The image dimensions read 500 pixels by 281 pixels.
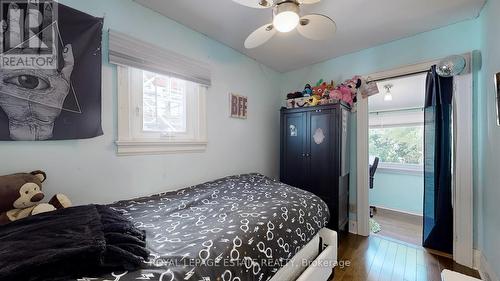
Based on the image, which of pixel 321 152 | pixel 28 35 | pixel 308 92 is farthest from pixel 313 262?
pixel 28 35

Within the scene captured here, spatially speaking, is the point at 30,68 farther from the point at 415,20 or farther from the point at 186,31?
the point at 415,20

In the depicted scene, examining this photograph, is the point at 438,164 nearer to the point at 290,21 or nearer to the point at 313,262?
the point at 313,262

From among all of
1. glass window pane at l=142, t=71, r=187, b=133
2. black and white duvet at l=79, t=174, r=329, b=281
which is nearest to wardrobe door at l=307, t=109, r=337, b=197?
black and white duvet at l=79, t=174, r=329, b=281

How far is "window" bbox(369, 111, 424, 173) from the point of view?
387 centimetres

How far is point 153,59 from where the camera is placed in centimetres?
175

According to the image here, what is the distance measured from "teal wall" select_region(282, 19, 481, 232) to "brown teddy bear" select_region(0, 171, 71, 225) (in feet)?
9.64

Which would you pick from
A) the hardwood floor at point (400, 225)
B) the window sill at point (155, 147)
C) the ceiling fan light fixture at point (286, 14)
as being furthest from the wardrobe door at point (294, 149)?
the ceiling fan light fixture at point (286, 14)

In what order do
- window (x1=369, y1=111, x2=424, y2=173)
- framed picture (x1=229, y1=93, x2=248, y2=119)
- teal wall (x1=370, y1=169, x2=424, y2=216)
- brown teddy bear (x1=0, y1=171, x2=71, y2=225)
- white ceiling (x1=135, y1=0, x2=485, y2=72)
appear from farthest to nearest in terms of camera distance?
window (x1=369, y1=111, x2=424, y2=173), teal wall (x1=370, y1=169, x2=424, y2=216), framed picture (x1=229, y1=93, x2=248, y2=119), white ceiling (x1=135, y1=0, x2=485, y2=72), brown teddy bear (x1=0, y1=171, x2=71, y2=225)

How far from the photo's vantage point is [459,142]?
1956 millimetres

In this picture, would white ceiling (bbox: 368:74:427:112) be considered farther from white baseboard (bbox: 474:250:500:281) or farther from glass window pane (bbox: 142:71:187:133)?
glass window pane (bbox: 142:71:187:133)

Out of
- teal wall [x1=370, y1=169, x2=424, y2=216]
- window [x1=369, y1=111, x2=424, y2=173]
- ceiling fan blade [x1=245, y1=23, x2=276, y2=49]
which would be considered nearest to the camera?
ceiling fan blade [x1=245, y1=23, x2=276, y2=49]

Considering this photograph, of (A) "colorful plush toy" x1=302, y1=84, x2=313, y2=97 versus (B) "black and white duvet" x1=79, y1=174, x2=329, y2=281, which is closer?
(B) "black and white duvet" x1=79, y1=174, x2=329, y2=281

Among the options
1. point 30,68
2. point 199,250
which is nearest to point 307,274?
point 199,250

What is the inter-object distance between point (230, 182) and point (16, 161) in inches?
61.1
